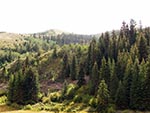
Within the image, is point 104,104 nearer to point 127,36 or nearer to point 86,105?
point 86,105

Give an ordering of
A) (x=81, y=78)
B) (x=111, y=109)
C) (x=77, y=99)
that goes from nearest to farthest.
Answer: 1. (x=111, y=109)
2. (x=77, y=99)
3. (x=81, y=78)

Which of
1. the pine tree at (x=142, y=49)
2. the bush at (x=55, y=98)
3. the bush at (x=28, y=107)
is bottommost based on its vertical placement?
the bush at (x=28, y=107)

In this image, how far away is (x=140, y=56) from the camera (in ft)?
364

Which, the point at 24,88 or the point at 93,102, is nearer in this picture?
the point at 93,102

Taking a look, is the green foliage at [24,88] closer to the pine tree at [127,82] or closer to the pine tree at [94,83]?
the pine tree at [94,83]

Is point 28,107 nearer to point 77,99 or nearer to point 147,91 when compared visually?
point 77,99

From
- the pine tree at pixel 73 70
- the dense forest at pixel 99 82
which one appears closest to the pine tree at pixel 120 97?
the dense forest at pixel 99 82

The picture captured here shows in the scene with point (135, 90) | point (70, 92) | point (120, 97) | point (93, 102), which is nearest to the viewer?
point (135, 90)

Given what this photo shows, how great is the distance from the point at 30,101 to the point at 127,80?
37.1 meters

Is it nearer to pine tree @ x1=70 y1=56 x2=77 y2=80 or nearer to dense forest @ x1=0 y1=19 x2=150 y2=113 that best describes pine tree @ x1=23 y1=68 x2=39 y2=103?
dense forest @ x1=0 y1=19 x2=150 y2=113

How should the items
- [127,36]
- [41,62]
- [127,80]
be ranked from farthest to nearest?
[41,62] < [127,36] < [127,80]

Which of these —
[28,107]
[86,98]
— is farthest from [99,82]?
[28,107]

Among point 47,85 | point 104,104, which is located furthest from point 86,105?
point 47,85

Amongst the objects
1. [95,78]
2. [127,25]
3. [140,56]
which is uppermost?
[127,25]
